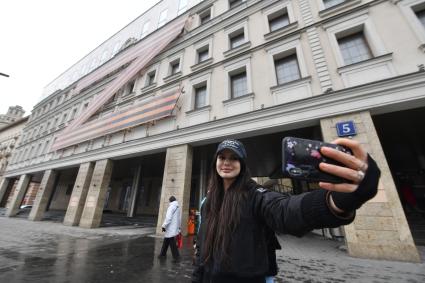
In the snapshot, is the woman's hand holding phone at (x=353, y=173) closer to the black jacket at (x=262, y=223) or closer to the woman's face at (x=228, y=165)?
the black jacket at (x=262, y=223)

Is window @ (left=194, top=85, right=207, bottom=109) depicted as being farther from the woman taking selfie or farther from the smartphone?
the smartphone

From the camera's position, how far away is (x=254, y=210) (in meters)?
1.46

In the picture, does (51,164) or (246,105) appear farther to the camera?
(51,164)

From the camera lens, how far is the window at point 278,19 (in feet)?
31.7

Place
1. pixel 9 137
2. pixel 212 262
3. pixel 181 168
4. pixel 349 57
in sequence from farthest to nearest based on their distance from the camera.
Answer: pixel 9 137
pixel 181 168
pixel 349 57
pixel 212 262

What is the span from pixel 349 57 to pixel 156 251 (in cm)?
955

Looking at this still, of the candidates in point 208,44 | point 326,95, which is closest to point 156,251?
point 326,95

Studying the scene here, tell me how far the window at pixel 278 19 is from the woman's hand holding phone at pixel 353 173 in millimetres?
10772

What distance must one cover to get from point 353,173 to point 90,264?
→ 5717 mm

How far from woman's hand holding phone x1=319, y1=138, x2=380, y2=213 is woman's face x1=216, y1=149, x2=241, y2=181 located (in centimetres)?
86

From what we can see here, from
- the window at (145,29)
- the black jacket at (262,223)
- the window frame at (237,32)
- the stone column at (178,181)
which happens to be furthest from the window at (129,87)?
the black jacket at (262,223)

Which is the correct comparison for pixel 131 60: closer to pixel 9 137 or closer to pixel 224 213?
pixel 224 213

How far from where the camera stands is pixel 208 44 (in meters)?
11.4

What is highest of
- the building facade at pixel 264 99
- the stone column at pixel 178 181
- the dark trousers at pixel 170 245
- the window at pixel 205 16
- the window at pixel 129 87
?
the window at pixel 205 16
